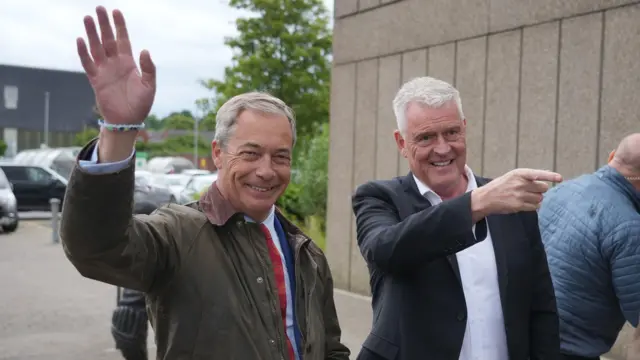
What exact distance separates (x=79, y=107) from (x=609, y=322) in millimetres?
76690

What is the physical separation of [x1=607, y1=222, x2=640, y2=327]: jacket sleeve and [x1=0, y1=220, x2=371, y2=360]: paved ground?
13.4 feet

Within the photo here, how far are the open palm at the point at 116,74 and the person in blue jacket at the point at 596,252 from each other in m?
1.81

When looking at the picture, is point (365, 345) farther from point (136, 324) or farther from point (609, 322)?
point (136, 324)

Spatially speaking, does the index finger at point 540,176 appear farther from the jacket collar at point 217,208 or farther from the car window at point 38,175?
the car window at point 38,175

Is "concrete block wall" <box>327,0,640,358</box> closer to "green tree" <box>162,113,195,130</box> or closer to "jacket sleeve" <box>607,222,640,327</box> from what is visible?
"jacket sleeve" <box>607,222,640,327</box>

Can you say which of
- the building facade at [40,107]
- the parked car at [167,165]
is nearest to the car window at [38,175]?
the parked car at [167,165]

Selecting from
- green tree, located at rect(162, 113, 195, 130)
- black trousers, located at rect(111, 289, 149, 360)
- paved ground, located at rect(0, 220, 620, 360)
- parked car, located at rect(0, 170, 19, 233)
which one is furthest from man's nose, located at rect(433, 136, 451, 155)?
green tree, located at rect(162, 113, 195, 130)

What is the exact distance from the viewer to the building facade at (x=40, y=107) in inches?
2793

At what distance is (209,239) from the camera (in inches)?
80.0

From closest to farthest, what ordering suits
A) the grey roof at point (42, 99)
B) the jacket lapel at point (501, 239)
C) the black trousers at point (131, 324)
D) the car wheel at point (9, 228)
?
the jacket lapel at point (501, 239) → the black trousers at point (131, 324) → the car wheel at point (9, 228) → the grey roof at point (42, 99)

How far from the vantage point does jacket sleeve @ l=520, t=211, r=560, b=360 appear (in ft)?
7.81

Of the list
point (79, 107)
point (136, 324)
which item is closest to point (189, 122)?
point (79, 107)

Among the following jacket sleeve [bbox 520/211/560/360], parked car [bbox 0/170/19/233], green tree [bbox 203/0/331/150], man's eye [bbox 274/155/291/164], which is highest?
green tree [bbox 203/0/331/150]

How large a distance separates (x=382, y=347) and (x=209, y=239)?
0.74m
